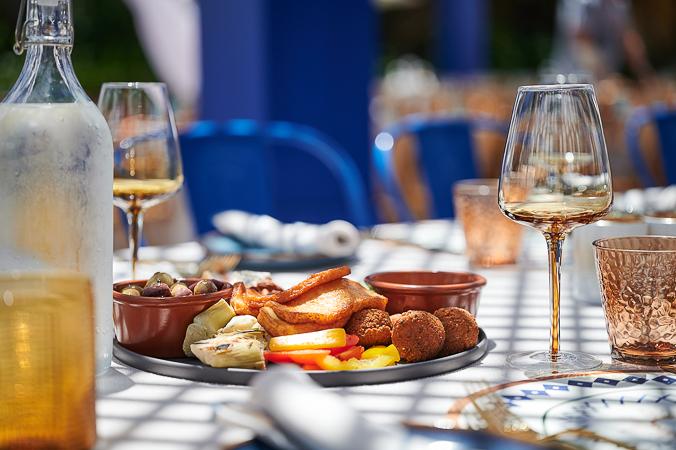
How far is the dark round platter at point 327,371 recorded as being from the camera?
0.86 m

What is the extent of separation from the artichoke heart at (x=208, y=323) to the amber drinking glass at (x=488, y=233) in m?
0.65

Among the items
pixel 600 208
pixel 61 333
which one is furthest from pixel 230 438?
pixel 600 208

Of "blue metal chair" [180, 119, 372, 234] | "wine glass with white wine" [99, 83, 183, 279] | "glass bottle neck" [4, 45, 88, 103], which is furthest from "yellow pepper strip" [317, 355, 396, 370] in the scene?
"blue metal chair" [180, 119, 372, 234]

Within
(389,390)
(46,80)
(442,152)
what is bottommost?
(389,390)

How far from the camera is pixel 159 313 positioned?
932 millimetres

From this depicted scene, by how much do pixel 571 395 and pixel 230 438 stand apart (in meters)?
0.28

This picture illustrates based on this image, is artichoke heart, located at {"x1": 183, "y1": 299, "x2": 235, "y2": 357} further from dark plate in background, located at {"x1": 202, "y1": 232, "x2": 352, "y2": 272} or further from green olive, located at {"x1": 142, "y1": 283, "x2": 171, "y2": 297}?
dark plate in background, located at {"x1": 202, "y1": 232, "x2": 352, "y2": 272}

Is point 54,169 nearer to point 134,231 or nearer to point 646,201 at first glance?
point 134,231

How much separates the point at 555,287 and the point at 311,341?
0.81ft

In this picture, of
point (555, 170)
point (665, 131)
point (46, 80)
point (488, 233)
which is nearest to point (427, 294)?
point (555, 170)

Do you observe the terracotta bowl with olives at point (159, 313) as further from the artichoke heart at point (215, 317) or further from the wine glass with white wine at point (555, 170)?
the wine glass with white wine at point (555, 170)

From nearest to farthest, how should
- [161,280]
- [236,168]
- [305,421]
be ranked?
1. [305,421]
2. [161,280]
3. [236,168]

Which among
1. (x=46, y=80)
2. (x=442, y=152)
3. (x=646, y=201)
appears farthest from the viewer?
(x=442, y=152)

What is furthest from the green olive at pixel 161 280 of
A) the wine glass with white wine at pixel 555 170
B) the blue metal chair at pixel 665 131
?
the blue metal chair at pixel 665 131
